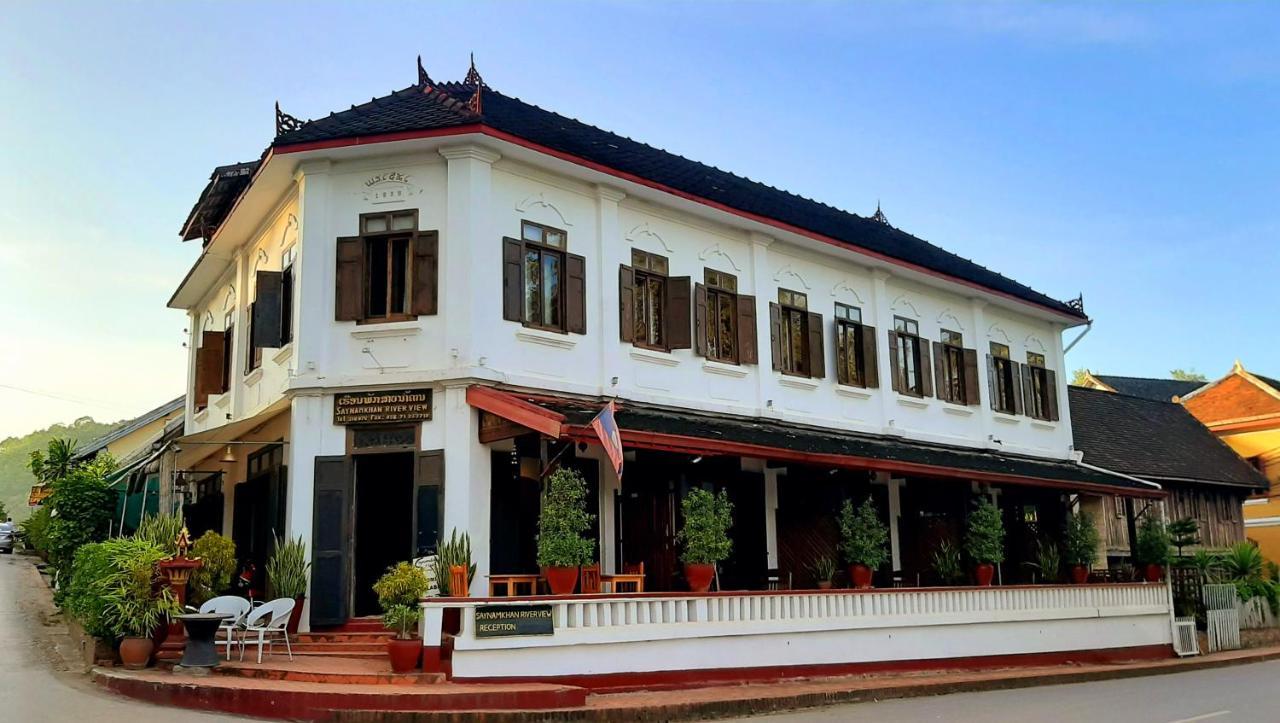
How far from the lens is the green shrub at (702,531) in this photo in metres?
13.9

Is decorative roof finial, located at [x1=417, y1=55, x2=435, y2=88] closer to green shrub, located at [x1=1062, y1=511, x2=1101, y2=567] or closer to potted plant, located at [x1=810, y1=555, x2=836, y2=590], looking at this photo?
potted plant, located at [x1=810, y1=555, x2=836, y2=590]

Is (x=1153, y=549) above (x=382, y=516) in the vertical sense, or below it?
below

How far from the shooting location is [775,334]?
18578 mm

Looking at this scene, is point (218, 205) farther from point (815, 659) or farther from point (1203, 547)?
point (1203, 547)

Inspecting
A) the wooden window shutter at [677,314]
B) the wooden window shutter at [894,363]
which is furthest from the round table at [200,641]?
the wooden window shutter at [894,363]

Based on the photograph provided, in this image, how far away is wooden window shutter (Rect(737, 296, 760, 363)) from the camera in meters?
17.9

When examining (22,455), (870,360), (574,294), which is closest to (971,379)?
(870,360)

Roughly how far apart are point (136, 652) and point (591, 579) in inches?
205

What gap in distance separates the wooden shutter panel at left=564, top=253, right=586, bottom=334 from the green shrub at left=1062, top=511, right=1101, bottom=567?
1080 cm

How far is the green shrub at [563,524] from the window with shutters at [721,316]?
5.18m

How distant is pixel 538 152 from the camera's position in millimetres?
14969

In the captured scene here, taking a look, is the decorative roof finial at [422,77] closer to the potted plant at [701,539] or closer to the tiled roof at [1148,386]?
the potted plant at [701,539]

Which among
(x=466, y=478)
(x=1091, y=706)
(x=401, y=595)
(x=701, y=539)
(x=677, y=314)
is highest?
(x=677, y=314)

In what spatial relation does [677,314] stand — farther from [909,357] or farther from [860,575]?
[909,357]
